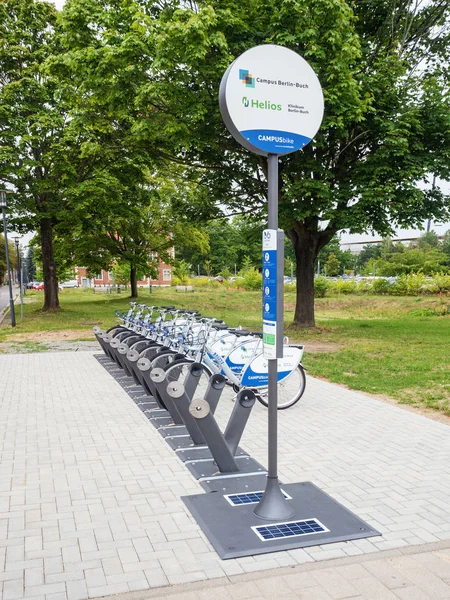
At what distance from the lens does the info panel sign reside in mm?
3594

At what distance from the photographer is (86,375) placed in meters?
9.25

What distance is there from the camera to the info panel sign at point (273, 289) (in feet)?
11.8

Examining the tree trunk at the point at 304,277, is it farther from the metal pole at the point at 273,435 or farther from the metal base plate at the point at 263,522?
the metal pole at the point at 273,435

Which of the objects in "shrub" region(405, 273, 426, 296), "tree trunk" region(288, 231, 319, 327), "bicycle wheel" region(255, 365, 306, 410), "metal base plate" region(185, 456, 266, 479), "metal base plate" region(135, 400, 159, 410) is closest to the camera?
"metal base plate" region(185, 456, 266, 479)

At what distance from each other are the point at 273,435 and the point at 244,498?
68cm

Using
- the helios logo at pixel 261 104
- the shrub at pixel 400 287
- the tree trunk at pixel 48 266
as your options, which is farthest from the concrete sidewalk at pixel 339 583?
the shrub at pixel 400 287

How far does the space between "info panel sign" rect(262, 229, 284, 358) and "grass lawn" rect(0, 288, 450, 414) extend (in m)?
4.15

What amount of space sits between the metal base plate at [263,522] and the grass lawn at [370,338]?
3524 millimetres

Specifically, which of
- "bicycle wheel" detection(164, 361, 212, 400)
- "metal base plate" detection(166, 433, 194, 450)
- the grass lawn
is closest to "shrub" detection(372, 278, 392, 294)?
the grass lawn

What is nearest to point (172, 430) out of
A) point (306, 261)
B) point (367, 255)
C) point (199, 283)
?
point (306, 261)

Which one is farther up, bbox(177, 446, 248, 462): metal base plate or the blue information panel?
the blue information panel

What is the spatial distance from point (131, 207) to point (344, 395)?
1682cm

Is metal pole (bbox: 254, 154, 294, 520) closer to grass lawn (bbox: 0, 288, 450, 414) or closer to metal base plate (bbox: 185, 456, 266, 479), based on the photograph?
metal base plate (bbox: 185, 456, 266, 479)

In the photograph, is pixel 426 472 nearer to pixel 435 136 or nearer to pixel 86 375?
pixel 86 375
